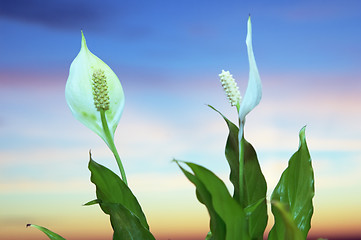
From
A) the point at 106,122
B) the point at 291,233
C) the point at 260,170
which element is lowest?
the point at 291,233

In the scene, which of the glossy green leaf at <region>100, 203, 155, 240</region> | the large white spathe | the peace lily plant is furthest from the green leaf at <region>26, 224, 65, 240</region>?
the large white spathe

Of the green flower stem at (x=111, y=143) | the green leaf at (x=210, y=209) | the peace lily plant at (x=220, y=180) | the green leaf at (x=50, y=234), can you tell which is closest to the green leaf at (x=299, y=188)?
the peace lily plant at (x=220, y=180)

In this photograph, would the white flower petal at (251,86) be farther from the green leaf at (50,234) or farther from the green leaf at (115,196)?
the green leaf at (50,234)

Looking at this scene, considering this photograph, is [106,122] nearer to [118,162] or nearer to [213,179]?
[118,162]

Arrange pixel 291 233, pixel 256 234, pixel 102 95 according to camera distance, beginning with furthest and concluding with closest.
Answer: pixel 102 95
pixel 256 234
pixel 291 233

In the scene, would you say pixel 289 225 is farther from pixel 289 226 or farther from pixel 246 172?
pixel 246 172

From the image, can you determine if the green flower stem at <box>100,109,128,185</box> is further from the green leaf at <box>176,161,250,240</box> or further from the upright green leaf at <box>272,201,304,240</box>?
the upright green leaf at <box>272,201,304,240</box>

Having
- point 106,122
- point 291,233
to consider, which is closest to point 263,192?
point 291,233

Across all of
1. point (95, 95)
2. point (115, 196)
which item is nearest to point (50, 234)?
point (115, 196)
